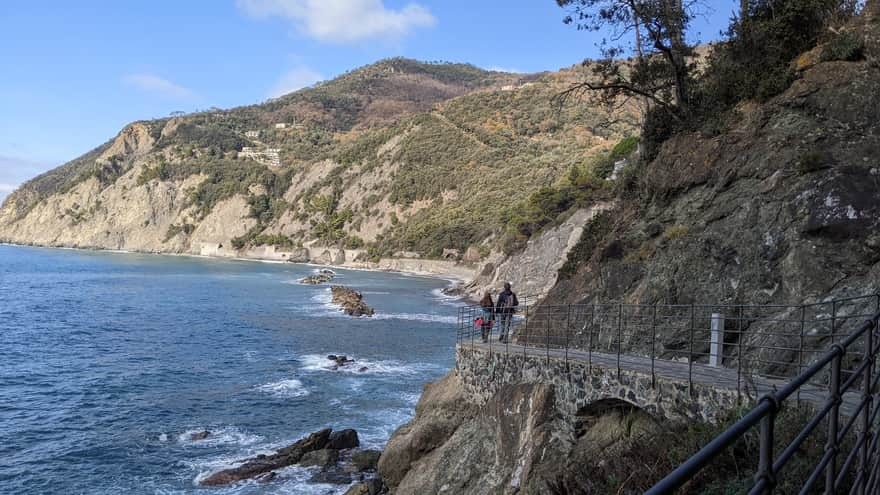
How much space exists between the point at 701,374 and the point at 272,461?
40.2 feet

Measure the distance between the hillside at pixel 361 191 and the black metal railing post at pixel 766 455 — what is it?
264 ft

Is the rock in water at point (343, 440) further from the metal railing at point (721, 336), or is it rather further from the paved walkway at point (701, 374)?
the paved walkway at point (701, 374)

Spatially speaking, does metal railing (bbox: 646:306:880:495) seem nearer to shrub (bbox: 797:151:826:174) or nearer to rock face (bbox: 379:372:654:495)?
rock face (bbox: 379:372:654:495)

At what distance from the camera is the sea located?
17.4 meters

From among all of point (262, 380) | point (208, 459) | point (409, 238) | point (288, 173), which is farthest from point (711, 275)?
point (288, 173)

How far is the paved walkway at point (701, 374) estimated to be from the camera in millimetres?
7857

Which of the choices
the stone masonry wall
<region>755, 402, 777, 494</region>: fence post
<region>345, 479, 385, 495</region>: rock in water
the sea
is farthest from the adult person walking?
<region>755, 402, 777, 494</region>: fence post

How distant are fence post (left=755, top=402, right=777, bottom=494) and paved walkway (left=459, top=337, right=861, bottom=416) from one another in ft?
18.2

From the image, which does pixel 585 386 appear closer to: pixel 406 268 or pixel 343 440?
pixel 343 440

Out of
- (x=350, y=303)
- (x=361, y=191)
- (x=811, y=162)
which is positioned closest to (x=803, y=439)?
(x=811, y=162)

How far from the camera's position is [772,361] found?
8711 mm

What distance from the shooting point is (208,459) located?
17.9 meters

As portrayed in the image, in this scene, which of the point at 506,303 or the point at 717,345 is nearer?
the point at 717,345

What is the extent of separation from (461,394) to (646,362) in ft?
18.4
